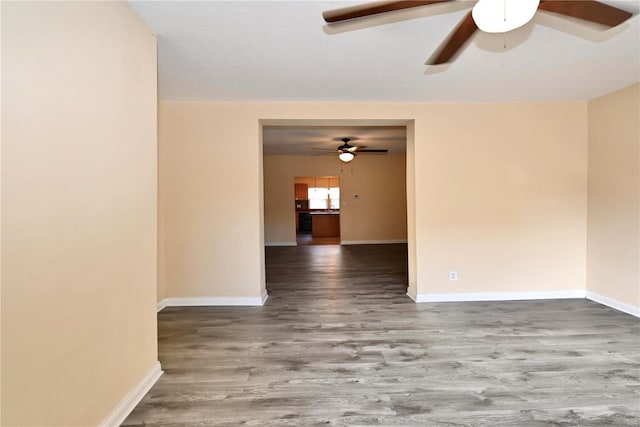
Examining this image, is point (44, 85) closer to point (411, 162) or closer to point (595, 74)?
point (411, 162)

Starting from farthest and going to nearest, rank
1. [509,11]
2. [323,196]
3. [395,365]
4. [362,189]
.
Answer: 1. [323,196]
2. [362,189]
3. [395,365]
4. [509,11]

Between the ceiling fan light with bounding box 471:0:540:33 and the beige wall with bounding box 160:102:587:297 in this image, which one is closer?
the ceiling fan light with bounding box 471:0:540:33

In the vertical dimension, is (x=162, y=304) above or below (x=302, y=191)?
below

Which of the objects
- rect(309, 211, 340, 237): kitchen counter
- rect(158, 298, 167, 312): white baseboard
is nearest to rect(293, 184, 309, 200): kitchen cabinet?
rect(309, 211, 340, 237): kitchen counter

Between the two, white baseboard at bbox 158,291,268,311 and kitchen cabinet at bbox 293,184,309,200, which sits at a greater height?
kitchen cabinet at bbox 293,184,309,200

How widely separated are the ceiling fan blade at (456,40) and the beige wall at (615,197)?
2684mm

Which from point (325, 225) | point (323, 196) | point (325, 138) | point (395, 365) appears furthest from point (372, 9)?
point (323, 196)

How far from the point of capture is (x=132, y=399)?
1856 millimetres

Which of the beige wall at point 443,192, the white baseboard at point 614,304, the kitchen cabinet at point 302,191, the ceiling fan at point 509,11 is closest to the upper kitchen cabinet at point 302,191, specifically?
the kitchen cabinet at point 302,191

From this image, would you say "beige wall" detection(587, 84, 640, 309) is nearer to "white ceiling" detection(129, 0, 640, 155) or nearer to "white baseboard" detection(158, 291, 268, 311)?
"white ceiling" detection(129, 0, 640, 155)

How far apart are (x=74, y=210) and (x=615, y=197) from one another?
4.86m

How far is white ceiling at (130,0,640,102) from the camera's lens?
1929 mm

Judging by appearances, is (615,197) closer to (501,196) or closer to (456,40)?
(501,196)

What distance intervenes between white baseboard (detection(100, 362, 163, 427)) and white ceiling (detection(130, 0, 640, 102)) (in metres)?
2.28
